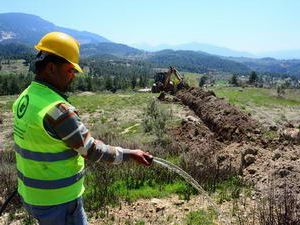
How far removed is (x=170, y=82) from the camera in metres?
42.2

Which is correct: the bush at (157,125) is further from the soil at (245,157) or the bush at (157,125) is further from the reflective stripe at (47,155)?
the reflective stripe at (47,155)

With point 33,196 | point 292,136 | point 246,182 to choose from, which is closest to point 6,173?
point 246,182

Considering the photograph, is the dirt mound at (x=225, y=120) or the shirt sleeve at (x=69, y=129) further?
the dirt mound at (x=225, y=120)

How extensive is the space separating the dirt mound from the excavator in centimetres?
1123

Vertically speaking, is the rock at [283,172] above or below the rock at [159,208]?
above

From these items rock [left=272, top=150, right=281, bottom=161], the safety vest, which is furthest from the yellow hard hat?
rock [left=272, top=150, right=281, bottom=161]

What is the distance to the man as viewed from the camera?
11.4 ft

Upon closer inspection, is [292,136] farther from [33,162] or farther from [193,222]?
Result: [33,162]

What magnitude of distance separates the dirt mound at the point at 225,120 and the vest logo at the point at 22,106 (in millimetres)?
11314

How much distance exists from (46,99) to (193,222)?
4.10m

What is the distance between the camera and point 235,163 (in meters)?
10.4

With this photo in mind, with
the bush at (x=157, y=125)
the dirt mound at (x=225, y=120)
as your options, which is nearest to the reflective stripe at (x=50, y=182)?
the dirt mound at (x=225, y=120)

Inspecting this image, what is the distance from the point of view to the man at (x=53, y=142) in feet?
11.4

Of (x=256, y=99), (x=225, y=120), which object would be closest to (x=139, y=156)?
(x=225, y=120)
